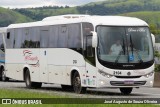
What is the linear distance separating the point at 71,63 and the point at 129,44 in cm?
299

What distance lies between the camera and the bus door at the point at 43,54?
30.4 metres

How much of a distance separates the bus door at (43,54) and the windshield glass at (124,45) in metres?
5.13

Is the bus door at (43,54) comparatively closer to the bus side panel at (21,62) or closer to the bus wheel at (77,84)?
the bus side panel at (21,62)

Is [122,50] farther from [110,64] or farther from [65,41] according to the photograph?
[65,41]

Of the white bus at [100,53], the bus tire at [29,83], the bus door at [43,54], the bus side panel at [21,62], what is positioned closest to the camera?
the white bus at [100,53]

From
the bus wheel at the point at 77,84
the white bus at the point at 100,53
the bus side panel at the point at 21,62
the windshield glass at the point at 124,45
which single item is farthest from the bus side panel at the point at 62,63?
the bus side panel at the point at 21,62

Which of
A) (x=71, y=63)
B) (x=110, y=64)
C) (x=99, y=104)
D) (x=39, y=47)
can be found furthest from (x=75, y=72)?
(x=99, y=104)

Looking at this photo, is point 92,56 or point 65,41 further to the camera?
point 65,41

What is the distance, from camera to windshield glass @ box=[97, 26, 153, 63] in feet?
83.4

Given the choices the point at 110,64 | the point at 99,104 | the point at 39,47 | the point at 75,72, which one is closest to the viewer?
the point at 99,104

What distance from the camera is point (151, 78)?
85.0 feet

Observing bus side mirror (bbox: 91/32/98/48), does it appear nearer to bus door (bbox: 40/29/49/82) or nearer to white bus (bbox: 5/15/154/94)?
white bus (bbox: 5/15/154/94)

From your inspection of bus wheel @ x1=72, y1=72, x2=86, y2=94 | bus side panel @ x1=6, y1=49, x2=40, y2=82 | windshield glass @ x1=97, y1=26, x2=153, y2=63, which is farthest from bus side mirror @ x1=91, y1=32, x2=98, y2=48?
bus side panel @ x1=6, y1=49, x2=40, y2=82

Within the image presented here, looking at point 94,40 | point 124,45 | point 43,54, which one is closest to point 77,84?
point 94,40
